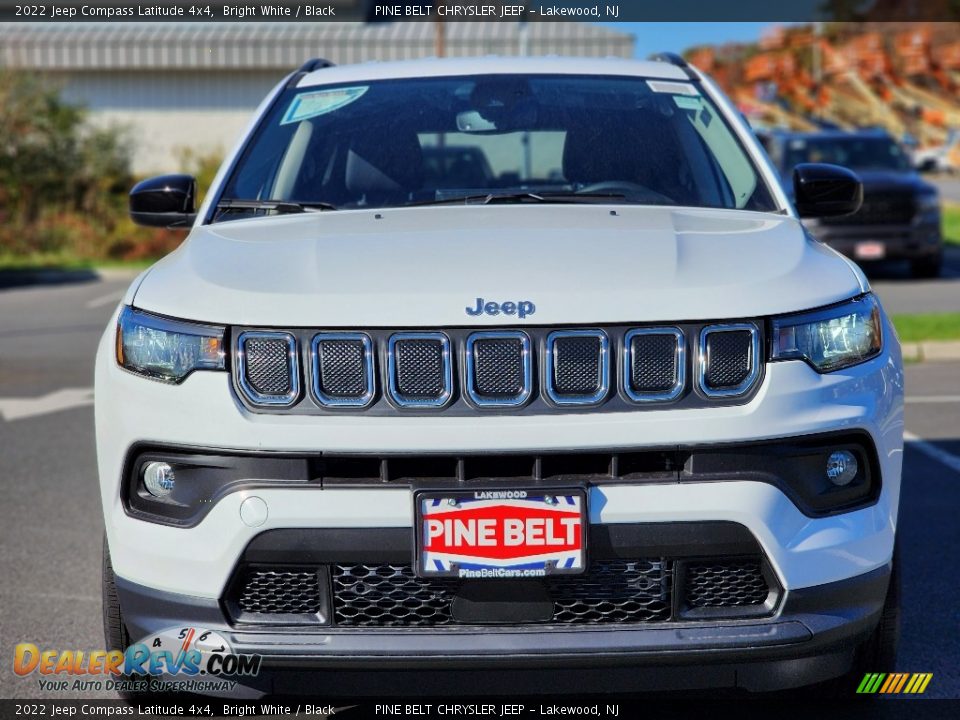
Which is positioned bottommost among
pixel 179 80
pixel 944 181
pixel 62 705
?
pixel 944 181

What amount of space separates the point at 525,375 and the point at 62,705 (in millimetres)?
1671

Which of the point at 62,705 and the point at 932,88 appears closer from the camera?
the point at 62,705

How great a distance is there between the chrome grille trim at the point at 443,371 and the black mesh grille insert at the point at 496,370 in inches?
2.3

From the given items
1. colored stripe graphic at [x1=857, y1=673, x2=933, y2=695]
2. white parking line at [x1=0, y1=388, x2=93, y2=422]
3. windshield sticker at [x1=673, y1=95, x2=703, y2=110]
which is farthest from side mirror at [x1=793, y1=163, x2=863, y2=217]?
white parking line at [x1=0, y1=388, x2=93, y2=422]

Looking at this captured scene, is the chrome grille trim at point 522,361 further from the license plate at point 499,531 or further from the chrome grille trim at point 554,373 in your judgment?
the license plate at point 499,531

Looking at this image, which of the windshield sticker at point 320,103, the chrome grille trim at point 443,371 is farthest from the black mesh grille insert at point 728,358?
the windshield sticker at point 320,103

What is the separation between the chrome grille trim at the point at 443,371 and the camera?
286 centimetres

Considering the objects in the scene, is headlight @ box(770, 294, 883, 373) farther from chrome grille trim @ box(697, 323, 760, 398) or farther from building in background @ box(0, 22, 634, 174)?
building in background @ box(0, 22, 634, 174)

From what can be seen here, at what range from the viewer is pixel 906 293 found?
15.0 meters

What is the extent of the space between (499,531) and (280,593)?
0.50m

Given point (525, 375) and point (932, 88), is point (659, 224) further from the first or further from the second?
point (932, 88)

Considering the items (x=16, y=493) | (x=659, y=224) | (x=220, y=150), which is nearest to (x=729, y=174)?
(x=659, y=224)

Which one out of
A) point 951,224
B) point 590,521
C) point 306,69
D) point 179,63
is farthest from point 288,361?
point 179,63

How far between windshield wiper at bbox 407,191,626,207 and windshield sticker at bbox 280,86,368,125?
0.71m
